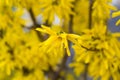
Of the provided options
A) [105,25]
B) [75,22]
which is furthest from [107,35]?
[75,22]

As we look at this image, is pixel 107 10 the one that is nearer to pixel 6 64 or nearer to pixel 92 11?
pixel 92 11

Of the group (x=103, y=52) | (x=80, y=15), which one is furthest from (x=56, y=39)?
(x=80, y=15)

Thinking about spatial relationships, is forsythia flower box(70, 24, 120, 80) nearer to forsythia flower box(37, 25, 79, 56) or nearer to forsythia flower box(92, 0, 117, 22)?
forsythia flower box(92, 0, 117, 22)

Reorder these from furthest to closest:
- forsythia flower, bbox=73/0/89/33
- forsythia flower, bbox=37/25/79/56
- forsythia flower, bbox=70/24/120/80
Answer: forsythia flower, bbox=73/0/89/33, forsythia flower, bbox=70/24/120/80, forsythia flower, bbox=37/25/79/56

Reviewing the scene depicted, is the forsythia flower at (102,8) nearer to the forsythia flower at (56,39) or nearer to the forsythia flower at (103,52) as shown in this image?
the forsythia flower at (103,52)

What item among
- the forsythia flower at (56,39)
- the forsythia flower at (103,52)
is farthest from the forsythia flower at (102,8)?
the forsythia flower at (56,39)

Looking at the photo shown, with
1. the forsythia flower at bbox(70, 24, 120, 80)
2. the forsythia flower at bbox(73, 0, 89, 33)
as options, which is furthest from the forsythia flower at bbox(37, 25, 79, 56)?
the forsythia flower at bbox(73, 0, 89, 33)

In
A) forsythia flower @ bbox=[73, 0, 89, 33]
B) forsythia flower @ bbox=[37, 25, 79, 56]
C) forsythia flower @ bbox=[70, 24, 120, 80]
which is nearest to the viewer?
forsythia flower @ bbox=[37, 25, 79, 56]

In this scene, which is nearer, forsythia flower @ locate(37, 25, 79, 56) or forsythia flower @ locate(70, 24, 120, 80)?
forsythia flower @ locate(37, 25, 79, 56)

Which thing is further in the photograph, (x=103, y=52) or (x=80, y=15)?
(x=80, y=15)

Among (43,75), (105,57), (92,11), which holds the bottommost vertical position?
(43,75)

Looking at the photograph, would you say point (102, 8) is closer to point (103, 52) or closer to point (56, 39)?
point (103, 52)
